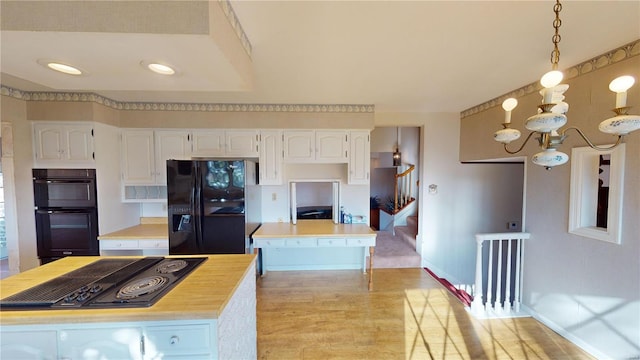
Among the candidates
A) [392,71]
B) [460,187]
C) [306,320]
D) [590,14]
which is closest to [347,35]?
[392,71]

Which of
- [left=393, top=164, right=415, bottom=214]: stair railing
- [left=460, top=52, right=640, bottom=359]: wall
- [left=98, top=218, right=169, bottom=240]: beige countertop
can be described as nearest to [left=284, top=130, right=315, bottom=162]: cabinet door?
[left=98, top=218, right=169, bottom=240]: beige countertop

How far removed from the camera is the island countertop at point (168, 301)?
3.47ft

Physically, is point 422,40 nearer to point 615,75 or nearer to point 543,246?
point 615,75

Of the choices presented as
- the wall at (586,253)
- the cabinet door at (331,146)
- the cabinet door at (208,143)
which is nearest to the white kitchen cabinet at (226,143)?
the cabinet door at (208,143)

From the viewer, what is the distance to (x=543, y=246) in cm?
239

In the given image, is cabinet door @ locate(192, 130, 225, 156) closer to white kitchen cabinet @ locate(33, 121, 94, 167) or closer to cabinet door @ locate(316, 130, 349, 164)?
white kitchen cabinet @ locate(33, 121, 94, 167)

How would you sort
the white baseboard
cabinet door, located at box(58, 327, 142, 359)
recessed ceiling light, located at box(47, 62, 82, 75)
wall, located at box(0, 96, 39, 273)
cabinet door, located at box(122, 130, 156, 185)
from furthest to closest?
cabinet door, located at box(122, 130, 156, 185)
wall, located at box(0, 96, 39, 273)
the white baseboard
recessed ceiling light, located at box(47, 62, 82, 75)
cabinet door, located at box(58, 327, 142, 359)

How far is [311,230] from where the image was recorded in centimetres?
312

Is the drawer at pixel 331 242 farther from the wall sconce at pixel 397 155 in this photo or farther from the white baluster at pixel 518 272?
the wall sconce at pixel 397 155

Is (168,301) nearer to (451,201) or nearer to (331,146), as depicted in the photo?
(331,146)

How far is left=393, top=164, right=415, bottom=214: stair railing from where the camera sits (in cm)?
549

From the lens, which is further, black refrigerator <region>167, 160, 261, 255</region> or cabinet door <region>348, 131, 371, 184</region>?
cabinet door <region>348, 131, 371, 184</region>

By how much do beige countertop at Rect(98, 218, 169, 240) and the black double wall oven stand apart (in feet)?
0.68

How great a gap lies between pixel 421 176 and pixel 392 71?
2.07 m
